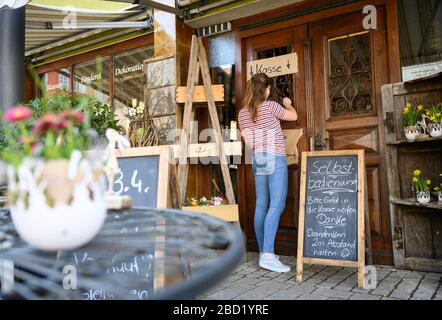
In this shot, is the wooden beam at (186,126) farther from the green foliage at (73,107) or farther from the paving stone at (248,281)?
the paving stone at (248,281)

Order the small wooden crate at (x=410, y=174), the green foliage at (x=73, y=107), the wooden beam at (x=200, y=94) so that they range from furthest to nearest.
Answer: the wooden beam at (x=200, y=94) < the small wooden crate at (x=410, y=174) < the green foliage at (x=73, y=107)

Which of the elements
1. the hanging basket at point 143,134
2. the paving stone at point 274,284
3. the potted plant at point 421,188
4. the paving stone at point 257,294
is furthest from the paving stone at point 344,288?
the hanging basket at point 143,134

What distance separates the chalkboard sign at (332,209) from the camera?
10.4 feet

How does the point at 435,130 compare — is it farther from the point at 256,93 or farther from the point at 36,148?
the point at 36,148

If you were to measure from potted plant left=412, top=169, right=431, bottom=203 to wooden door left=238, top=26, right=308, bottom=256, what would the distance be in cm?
118

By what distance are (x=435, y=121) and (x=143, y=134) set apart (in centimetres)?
282

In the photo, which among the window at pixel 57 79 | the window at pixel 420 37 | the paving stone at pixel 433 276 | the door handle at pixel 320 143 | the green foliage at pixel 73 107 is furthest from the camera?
the window at pixel 57 79

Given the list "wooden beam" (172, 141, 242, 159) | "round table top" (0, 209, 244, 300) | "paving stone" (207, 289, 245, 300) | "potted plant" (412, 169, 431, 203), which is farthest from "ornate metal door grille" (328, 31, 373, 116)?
"round table top" (0, 209, 244, 300)

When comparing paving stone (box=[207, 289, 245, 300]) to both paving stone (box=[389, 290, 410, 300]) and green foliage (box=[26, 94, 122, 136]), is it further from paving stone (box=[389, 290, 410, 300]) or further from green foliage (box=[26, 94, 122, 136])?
green foliage (box=[26, 94, 122, 136])

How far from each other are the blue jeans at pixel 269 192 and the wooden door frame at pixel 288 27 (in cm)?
66

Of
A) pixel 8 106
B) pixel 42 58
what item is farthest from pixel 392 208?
pixel 42 58

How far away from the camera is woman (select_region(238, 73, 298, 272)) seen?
369 cm

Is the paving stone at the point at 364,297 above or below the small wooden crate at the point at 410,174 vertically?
below

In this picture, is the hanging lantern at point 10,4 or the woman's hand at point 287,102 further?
the woman's hand at point 287,102
